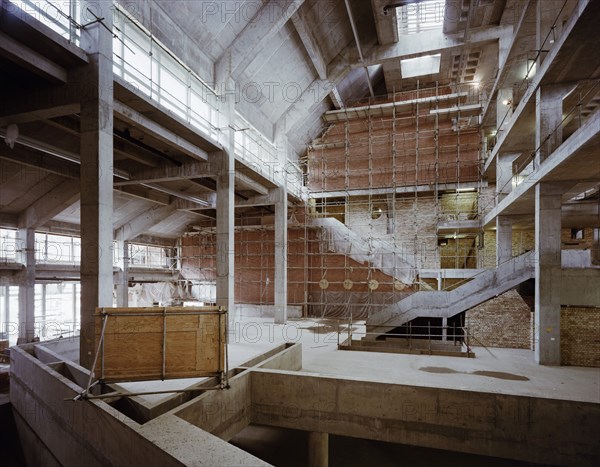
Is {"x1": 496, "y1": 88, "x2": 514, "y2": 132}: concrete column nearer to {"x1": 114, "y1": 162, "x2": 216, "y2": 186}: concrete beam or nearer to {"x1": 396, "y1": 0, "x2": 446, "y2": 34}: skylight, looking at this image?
{"x1": 396, "y1": 0, "x2": 446, "y2": 34}: skylight

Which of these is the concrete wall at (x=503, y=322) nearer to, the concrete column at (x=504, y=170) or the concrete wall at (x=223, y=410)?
the concrete column at (x=504, y=170)

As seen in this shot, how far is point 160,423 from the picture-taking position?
15.0ft

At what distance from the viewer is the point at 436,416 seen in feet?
20.7

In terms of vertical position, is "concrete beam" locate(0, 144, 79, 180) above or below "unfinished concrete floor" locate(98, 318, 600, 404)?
above

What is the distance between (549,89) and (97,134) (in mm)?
12007

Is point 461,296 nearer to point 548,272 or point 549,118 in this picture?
point 548,272

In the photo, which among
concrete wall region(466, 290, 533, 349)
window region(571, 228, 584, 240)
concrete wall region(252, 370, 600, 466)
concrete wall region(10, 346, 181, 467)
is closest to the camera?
concrete wall region(10, 346, 181, 467)

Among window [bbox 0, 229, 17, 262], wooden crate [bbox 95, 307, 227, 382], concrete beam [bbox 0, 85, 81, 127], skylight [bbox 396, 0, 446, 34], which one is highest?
skylight [bbox 396, 0, 446, 34]

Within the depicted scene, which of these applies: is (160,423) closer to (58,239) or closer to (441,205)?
(58,239)

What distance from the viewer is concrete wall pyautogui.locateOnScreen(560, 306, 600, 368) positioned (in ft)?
31.2

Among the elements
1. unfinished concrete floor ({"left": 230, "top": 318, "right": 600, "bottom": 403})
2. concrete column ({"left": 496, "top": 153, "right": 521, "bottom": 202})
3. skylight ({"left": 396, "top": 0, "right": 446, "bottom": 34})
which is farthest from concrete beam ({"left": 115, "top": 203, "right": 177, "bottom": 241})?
concrete column ({"left": 496, "top": 153, "right": 521, "bottom": 202})

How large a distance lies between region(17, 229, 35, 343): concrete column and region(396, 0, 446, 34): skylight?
810 inches

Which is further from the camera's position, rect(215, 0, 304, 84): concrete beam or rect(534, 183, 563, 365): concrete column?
rect(215, 0, 304, 84): concrete beam

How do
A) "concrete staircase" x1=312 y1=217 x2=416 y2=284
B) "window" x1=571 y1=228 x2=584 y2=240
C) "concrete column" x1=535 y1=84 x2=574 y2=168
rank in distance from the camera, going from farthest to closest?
"window" x1=571 y1=228 x2=584 y2=240, "concrete staircase" x1=312 y1=217 x2=416 y2=284, "concrete column" x1=535 y1=84 x2=574 y2=168
